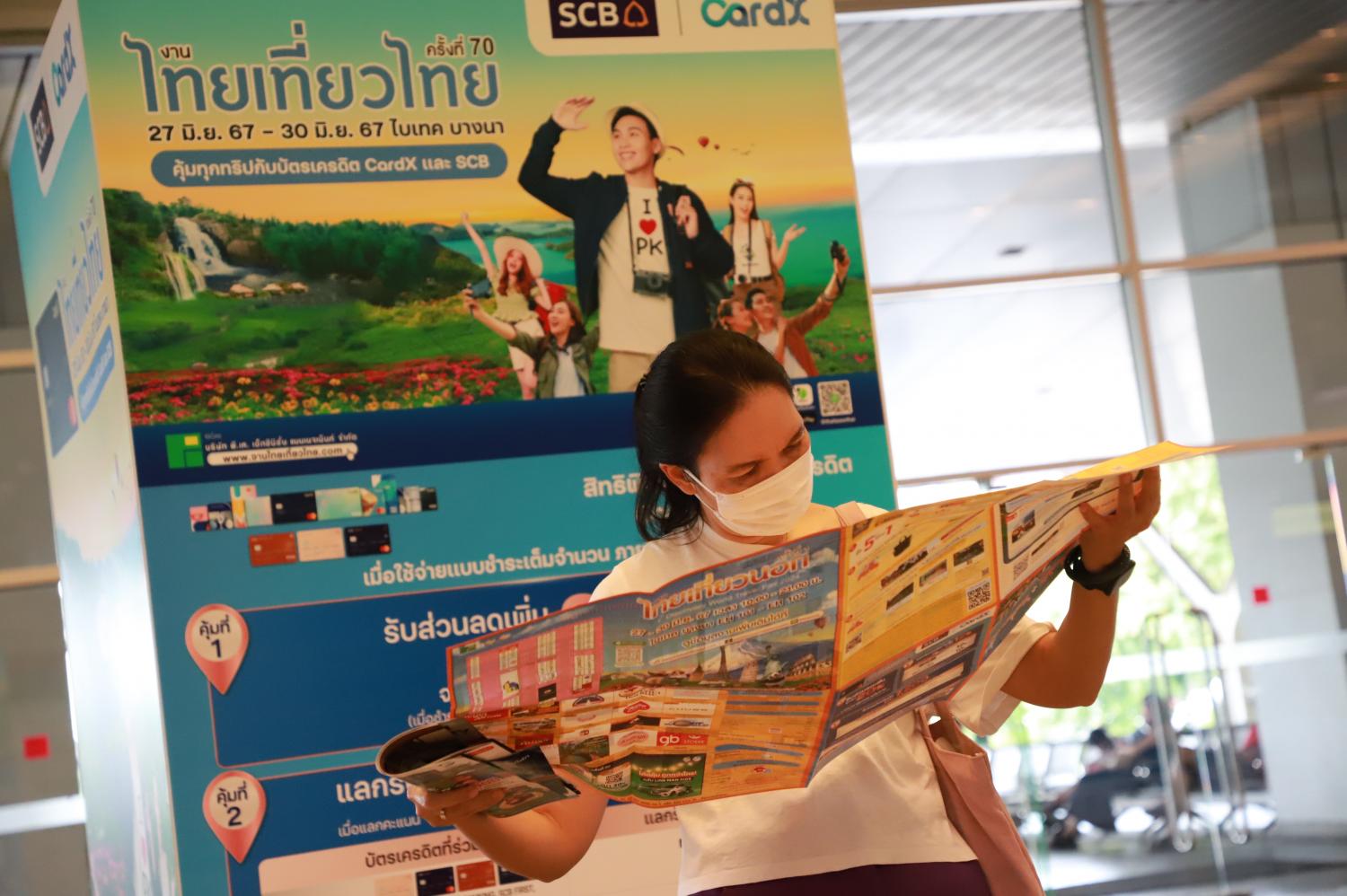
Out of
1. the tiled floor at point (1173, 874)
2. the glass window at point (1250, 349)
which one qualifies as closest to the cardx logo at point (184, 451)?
the tiled floor at point (1173, 874)

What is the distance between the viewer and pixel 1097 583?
5.42 feet

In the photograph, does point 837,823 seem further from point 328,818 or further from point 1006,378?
point 1006,378

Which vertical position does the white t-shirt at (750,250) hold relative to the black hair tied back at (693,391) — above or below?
above

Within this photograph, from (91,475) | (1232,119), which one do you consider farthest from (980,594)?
(1232,119)

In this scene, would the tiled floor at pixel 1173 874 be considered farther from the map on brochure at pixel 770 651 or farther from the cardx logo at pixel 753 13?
the map on brochure at pixel 770 651

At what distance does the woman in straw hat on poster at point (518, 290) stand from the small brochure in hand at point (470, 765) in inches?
65.9

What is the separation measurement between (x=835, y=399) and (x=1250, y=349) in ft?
14.4

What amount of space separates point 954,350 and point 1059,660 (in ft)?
16.4

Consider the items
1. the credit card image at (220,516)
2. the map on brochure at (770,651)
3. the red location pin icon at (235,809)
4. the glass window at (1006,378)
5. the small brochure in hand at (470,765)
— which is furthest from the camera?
the glass window at (1006,378)

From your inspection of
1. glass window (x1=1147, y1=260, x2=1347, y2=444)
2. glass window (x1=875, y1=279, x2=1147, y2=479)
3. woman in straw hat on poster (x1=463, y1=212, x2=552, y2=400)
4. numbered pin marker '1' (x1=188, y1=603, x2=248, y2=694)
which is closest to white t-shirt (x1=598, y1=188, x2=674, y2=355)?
woman in straw hat on poster (x1=463, y1=212, x2=552, y2=400)

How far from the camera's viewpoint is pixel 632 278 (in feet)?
10.5

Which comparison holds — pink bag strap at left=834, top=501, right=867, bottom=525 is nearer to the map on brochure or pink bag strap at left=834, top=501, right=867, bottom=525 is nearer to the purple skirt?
the map on brochure

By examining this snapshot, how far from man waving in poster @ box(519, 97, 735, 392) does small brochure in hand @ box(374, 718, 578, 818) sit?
5.75 feet

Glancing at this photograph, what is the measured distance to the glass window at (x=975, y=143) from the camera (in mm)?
6648
